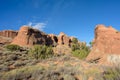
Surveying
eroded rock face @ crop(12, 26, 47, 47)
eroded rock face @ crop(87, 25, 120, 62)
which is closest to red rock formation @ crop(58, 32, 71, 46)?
eroded rock face @ crop(12, 26, 47, 47)

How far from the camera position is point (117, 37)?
29.4 metres

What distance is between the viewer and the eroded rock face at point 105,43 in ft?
93.1

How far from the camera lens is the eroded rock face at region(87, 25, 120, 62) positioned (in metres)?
28.4

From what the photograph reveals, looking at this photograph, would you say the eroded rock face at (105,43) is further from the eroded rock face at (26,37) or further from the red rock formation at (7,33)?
the red rock formation at (7,33)

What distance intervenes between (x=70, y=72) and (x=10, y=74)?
4.86 meters

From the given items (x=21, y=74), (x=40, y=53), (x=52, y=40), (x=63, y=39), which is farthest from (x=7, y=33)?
(x=21, y=74)

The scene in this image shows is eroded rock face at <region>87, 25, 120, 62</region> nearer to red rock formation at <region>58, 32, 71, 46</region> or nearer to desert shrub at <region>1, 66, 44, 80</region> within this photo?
desert shrub at <region>1, 66, 44, 80</region>

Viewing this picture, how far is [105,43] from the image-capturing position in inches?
1185

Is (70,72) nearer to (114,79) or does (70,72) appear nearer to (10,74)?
(114,79)

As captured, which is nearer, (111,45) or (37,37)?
(111,45)

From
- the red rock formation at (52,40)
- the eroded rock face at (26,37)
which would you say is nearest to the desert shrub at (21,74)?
the eroded rock face at (26,37)

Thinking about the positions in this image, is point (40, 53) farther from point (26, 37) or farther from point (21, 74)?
point (26, 37)

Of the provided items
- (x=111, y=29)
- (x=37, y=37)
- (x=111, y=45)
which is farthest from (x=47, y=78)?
(x=37, y=37)

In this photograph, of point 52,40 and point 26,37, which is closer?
point 26,37
